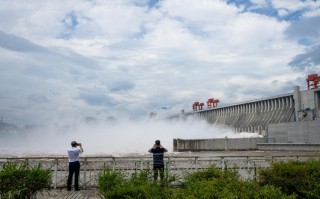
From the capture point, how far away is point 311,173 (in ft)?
24.2

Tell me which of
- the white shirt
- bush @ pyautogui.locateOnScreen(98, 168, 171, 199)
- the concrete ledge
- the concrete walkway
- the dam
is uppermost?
the dam

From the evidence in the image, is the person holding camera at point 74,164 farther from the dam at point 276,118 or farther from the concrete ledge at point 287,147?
the dam at point 276,118

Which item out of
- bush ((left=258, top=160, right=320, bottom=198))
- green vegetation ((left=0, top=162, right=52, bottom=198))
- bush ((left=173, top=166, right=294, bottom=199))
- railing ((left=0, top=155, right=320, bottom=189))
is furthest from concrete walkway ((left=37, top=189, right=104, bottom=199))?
bush ((left=258, top=160, right=320, bottom=198))

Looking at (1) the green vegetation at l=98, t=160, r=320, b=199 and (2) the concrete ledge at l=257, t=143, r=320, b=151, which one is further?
(2) the concrete ledge at l=257, t=143, r=320, b=151

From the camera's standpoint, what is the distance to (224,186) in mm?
5902

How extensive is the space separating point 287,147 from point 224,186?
37142mm

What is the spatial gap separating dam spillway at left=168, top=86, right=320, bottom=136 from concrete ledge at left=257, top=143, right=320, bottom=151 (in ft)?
25.0

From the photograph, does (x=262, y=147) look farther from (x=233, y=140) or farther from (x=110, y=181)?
(x=110, y=181)

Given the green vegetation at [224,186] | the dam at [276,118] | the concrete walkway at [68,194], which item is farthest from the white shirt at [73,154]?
the dam at [276,118]

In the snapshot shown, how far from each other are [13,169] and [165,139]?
184 feet

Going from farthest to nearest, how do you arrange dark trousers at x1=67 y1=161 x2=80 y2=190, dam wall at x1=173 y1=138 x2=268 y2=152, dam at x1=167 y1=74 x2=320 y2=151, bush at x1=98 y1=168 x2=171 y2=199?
dam wall at x1=173 y1=138 x2=268 y2=152 → dam at x1=167 y1=74 x2=320 y2=151 → dark trousers at x1=67 y1=161 x2=80 y2=190 → bush at x1=98 y1=168 x2=171 y2=199

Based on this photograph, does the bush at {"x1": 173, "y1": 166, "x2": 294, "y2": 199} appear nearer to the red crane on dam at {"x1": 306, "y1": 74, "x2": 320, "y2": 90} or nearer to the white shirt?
the white shirt

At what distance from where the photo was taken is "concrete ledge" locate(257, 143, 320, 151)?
3494cm

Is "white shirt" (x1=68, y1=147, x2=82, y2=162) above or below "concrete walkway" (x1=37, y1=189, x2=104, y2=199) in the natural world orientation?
above
